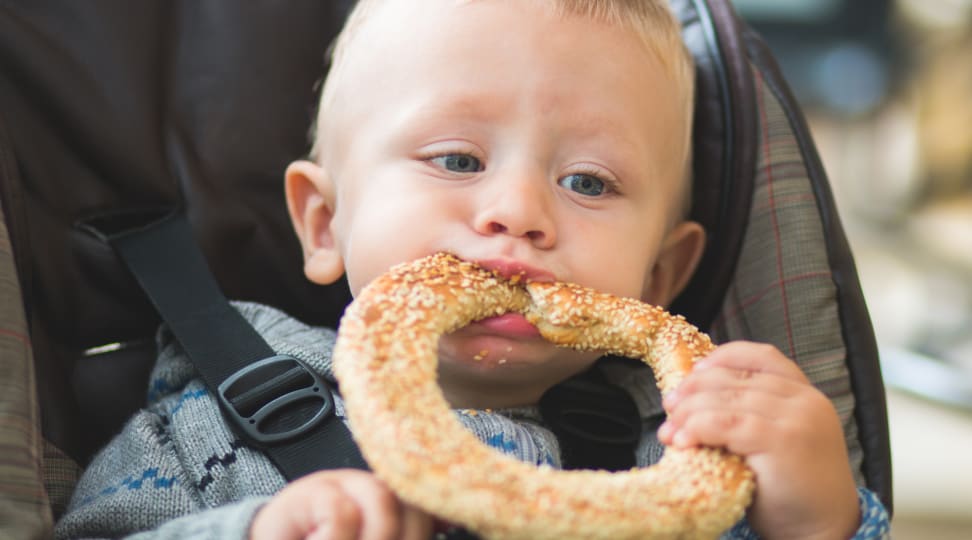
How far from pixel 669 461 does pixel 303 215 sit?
590 mm

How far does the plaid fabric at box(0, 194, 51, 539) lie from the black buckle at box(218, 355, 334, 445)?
20cm

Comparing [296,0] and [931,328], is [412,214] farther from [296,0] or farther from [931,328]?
[931,328]

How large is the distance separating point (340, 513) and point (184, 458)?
32cm

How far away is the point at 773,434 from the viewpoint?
2.46ft

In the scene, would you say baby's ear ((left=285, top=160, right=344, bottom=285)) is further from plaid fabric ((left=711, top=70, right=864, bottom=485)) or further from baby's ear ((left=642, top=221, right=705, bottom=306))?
plaid fabric ((left=711, top=70, right=864, bottom=485))

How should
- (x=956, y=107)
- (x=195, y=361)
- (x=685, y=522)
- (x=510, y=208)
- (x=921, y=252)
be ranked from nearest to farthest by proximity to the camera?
(x=685, y=522) < (x=510, y=208) < (x=195, y=361) < (x=956, y=107) < (x=921, y=252)

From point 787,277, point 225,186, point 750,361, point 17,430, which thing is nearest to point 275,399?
point 17,430

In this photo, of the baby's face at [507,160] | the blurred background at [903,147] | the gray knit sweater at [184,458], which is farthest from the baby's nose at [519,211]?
the blurred background at [903,147]

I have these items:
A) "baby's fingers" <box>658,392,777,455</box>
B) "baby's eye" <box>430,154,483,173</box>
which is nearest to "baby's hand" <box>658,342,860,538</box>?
"baby's fingers" <box>658,392,777,455</box>

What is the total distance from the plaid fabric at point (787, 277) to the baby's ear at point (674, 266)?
0.06 meters

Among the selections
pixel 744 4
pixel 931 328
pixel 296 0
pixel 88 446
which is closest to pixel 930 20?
pixel 744 4

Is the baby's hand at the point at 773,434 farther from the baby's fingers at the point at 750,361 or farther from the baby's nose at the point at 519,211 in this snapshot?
the baby's nose at the point at 519,211

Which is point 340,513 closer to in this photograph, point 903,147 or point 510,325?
point 510,325

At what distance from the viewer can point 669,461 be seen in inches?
28.3
